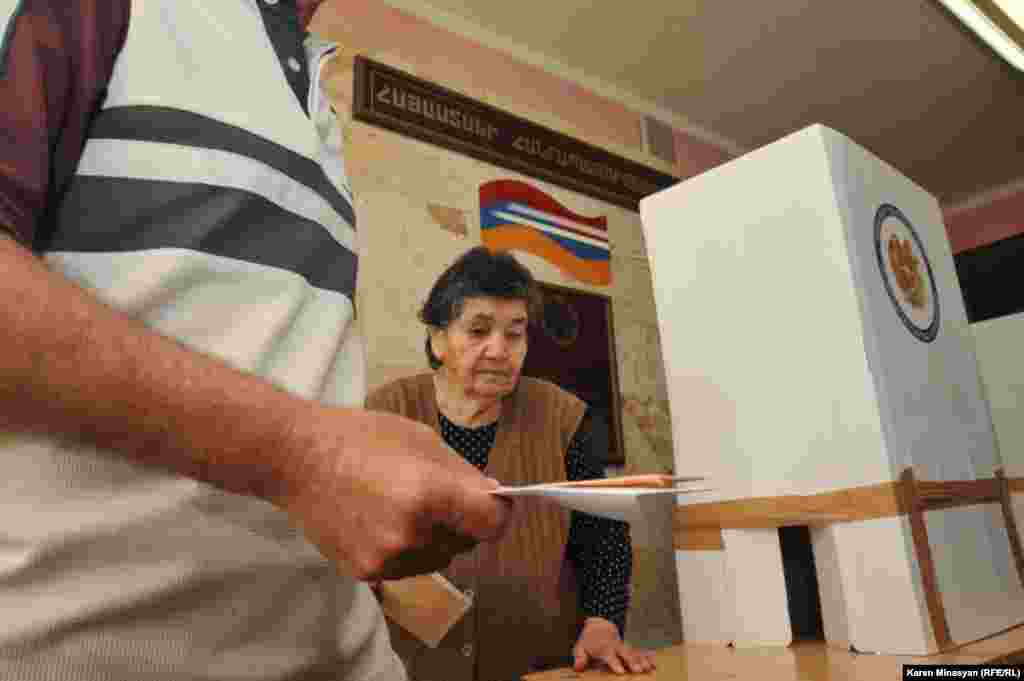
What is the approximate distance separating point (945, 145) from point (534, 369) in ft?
7.53

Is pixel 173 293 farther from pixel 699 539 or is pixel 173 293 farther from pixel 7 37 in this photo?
pixel 699 539

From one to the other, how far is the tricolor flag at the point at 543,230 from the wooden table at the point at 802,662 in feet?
3.54

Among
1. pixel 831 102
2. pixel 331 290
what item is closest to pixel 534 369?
pixel 331 290

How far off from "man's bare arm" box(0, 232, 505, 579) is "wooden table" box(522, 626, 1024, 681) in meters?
0.76

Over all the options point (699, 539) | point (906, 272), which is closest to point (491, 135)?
point (906, 272)

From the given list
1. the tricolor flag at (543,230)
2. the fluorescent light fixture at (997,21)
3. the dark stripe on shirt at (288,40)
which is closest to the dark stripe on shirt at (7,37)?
the dark stripe on shirt at (288,40)

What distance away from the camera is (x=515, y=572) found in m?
1.35

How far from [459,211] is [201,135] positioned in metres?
1.33

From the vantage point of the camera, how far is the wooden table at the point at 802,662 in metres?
0.90

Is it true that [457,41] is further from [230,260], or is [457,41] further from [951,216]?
[951,216]

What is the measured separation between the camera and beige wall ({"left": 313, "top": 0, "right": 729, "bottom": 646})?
1566 millimetres

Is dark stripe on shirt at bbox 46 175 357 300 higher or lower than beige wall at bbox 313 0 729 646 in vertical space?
lower

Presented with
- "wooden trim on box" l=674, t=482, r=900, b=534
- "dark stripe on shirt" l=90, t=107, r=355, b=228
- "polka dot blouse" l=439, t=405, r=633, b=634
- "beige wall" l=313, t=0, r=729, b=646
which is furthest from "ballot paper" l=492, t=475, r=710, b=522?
"beige wall" l=313, t=0, r=729, b=646

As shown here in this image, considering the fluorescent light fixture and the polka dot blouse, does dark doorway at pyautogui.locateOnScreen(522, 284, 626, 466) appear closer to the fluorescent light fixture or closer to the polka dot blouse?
the polka dot blouse
